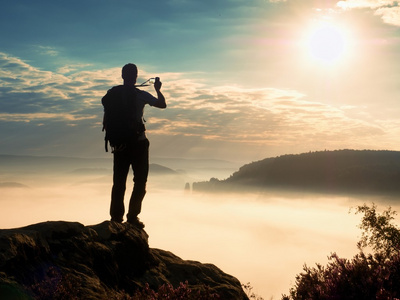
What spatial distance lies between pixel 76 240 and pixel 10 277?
183cm

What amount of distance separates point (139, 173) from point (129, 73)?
8.09 feet

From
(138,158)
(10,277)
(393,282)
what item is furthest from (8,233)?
(393,282)

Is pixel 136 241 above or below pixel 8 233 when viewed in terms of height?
below

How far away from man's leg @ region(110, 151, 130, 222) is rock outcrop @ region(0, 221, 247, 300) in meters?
0.74

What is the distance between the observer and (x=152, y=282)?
26.3 ft

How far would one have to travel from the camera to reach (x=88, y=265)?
6.63 m

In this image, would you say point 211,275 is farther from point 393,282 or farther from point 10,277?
point 10,277

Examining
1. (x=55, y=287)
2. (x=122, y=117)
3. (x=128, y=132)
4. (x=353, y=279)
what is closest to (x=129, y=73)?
(x=122, y=117)

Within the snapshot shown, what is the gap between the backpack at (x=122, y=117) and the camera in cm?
904

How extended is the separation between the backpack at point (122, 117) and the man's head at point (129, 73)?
24 cm

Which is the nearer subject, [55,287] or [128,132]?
[55,287]

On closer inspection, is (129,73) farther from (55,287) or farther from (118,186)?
(55,287)

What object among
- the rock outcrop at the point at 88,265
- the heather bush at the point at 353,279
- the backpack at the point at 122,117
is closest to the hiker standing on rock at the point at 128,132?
the backpack at the point at 122,117

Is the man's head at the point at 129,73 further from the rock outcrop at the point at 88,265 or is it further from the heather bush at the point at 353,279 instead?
the heather bush at the point at 353,279
